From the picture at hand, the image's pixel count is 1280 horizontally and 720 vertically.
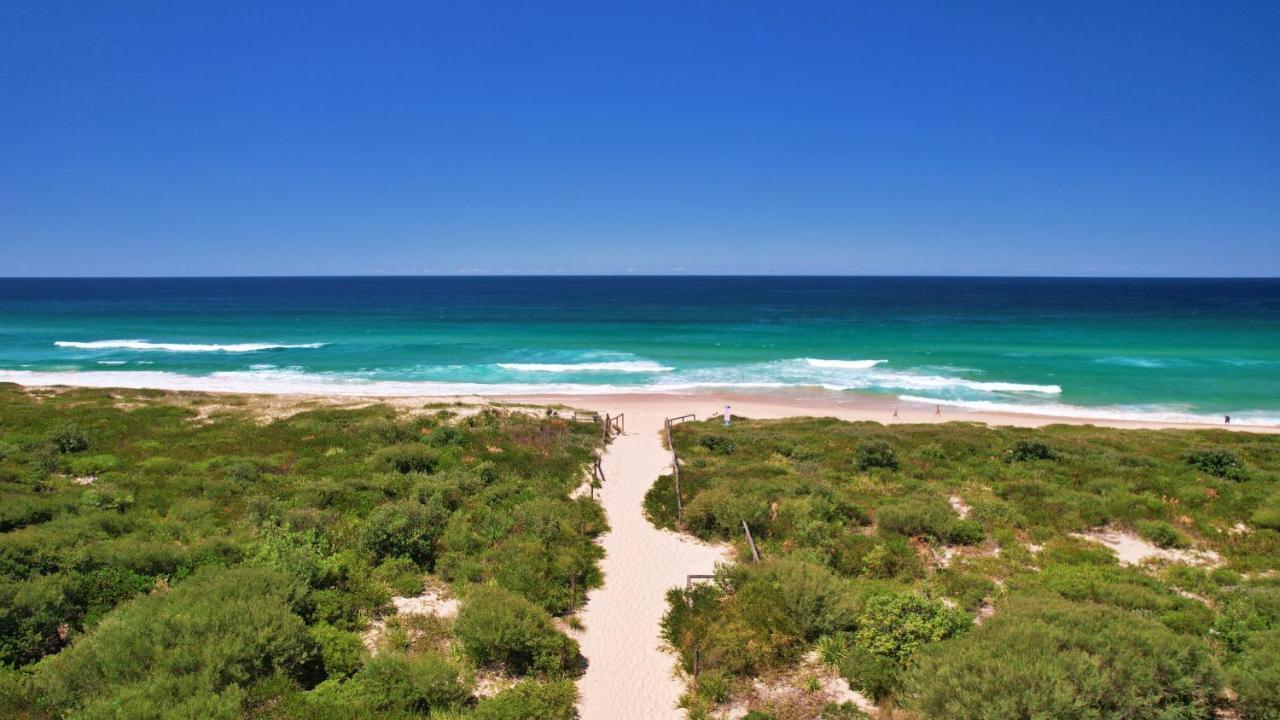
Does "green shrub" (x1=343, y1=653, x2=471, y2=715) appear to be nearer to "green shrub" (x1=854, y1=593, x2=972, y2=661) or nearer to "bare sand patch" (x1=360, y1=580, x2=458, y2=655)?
"bare sand patch" (x1=360, y1=580, x2=458, y2=655)

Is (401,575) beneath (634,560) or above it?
above

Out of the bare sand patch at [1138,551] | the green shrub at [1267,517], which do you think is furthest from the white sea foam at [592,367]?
the green shrub at [1267,517]

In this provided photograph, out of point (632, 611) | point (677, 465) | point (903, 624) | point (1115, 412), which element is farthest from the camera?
point (1115, 412)

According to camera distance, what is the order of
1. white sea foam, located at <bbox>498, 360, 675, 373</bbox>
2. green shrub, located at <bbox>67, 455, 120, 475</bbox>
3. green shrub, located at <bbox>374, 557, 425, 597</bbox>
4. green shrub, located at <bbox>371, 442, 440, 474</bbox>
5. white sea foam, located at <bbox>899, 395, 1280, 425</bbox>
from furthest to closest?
white sea foam, located at <bbox>498, 360, 675, 373</bbox>, white sea foam, located at <bbox>899, 395, 1280, 425</bbox>, green shrub, located at <bbox>371, 442, 440, 474</bbox>, green shrub, located at <bbox>67, 455, 120, 475</bbox>, green shrub, located at <bbox>374, 557, 425, 597</bbox>

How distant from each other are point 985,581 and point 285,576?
44.6 ft

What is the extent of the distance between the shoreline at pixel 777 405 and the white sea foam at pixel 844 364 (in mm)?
10249

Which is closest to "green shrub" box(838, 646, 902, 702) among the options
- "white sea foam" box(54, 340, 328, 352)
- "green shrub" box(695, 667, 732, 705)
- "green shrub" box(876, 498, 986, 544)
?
"green shrub" box(695, 667, 732, 705)

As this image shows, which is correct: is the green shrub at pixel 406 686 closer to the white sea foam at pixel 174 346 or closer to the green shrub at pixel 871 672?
the green shrub at pixel 871 672

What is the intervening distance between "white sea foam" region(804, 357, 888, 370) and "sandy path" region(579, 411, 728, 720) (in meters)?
38.5

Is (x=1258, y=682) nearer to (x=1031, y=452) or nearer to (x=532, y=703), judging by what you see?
(x=532, y=703)

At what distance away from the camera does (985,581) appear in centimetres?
1211

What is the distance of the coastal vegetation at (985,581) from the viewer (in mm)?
7738

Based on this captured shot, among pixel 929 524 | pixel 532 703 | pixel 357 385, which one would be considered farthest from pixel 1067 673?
pixel 357 385

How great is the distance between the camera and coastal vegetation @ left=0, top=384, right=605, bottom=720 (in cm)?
767
